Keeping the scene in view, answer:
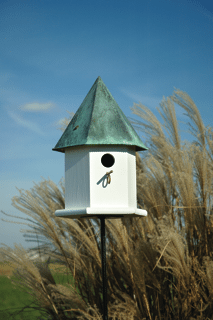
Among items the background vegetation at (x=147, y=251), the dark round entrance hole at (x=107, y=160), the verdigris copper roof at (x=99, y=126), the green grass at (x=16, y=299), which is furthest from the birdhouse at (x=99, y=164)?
the green grass at (x=16, y=299)

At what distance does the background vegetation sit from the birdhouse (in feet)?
1.55

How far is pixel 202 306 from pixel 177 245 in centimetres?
55

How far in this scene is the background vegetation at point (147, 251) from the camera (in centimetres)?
215

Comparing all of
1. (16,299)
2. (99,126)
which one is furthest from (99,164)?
(16,299)

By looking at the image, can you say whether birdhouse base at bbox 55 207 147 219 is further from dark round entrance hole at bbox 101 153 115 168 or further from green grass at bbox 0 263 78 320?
green grass at bbox 0 263 78 320

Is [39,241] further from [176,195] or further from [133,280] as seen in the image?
[176,195]

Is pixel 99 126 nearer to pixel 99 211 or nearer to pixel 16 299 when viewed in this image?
pixel 99 211

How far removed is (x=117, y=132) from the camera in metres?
1.71

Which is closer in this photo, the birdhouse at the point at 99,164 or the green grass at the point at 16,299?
the birdhouse at the point at 99,164

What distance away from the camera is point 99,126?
5.61 feet

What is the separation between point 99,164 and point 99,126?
183 mm

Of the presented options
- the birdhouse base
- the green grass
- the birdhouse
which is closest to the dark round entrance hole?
the birdhouse

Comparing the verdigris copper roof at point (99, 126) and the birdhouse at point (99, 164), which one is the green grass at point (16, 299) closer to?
the birdhouse at point (99, 164)

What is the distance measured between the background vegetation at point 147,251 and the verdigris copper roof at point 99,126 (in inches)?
24.7
